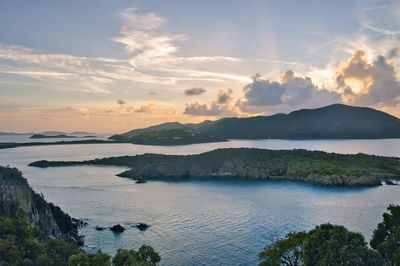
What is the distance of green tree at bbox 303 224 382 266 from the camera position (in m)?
28.2

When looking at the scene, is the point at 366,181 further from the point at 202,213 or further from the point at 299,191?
the point at 202,213

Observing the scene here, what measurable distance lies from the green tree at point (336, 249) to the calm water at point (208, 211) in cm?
1738

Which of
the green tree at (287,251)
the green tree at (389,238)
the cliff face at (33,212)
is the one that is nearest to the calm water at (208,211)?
the cliff face at (33,212)

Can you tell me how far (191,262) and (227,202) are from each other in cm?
4163

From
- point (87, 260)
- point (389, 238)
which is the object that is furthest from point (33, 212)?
point (389, 238)

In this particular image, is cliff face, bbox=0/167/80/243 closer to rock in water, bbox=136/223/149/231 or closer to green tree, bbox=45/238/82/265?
green tree, bbox=45/238/82/265

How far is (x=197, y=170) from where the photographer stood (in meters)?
142

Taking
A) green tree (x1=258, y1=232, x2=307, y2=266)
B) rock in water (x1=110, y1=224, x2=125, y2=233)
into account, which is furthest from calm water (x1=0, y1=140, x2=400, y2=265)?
green tree (x1=258, y1=232, x2=307, y2=266)

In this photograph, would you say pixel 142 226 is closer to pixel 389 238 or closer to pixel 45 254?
pixel 45 254

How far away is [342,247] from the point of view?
96.0 ft

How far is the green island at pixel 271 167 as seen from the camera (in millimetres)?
119375

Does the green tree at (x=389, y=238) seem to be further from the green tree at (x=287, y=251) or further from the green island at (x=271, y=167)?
the green island at (x=271, y=167)

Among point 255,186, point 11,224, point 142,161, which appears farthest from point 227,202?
point 142,161

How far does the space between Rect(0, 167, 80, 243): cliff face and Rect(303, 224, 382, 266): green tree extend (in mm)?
39725
